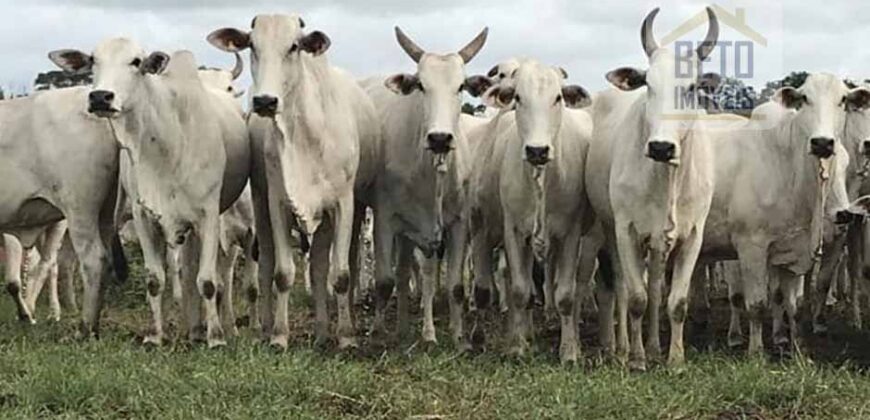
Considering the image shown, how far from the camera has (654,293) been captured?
1029 centimetres

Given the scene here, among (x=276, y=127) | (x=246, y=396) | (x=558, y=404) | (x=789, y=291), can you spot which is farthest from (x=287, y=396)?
(x=789, y=291)

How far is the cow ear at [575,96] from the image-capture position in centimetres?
1050

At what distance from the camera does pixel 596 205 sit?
10.5m

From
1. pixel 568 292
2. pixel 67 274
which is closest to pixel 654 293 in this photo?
pixel 568 292

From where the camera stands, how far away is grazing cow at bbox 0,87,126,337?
1083cm

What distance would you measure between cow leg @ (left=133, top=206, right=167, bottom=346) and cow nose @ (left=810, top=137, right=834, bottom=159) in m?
4.86

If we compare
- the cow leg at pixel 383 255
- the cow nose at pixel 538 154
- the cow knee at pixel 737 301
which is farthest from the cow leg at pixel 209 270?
the cow knee at pixel 737 301

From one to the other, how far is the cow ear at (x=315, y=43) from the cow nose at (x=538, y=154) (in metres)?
1.81

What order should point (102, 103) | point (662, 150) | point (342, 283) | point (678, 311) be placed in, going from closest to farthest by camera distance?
point (662, 150) < point (678, 311) < point (102, 103) < point (342, 283)

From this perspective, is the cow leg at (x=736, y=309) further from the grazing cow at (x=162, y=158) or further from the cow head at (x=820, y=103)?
the grazing cow at (x=162, y=158)

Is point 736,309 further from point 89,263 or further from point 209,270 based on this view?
point 89,263

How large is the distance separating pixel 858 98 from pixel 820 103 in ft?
1.60

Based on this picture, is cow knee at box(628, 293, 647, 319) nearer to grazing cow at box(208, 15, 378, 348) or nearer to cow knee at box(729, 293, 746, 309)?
grazing cow at box(208, 15, 378, 348)

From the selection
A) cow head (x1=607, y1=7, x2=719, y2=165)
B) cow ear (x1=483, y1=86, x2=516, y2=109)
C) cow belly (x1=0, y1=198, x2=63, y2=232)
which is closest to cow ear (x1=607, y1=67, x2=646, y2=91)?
cow head (x1=607, y1=7, x2=719, y2=165)
